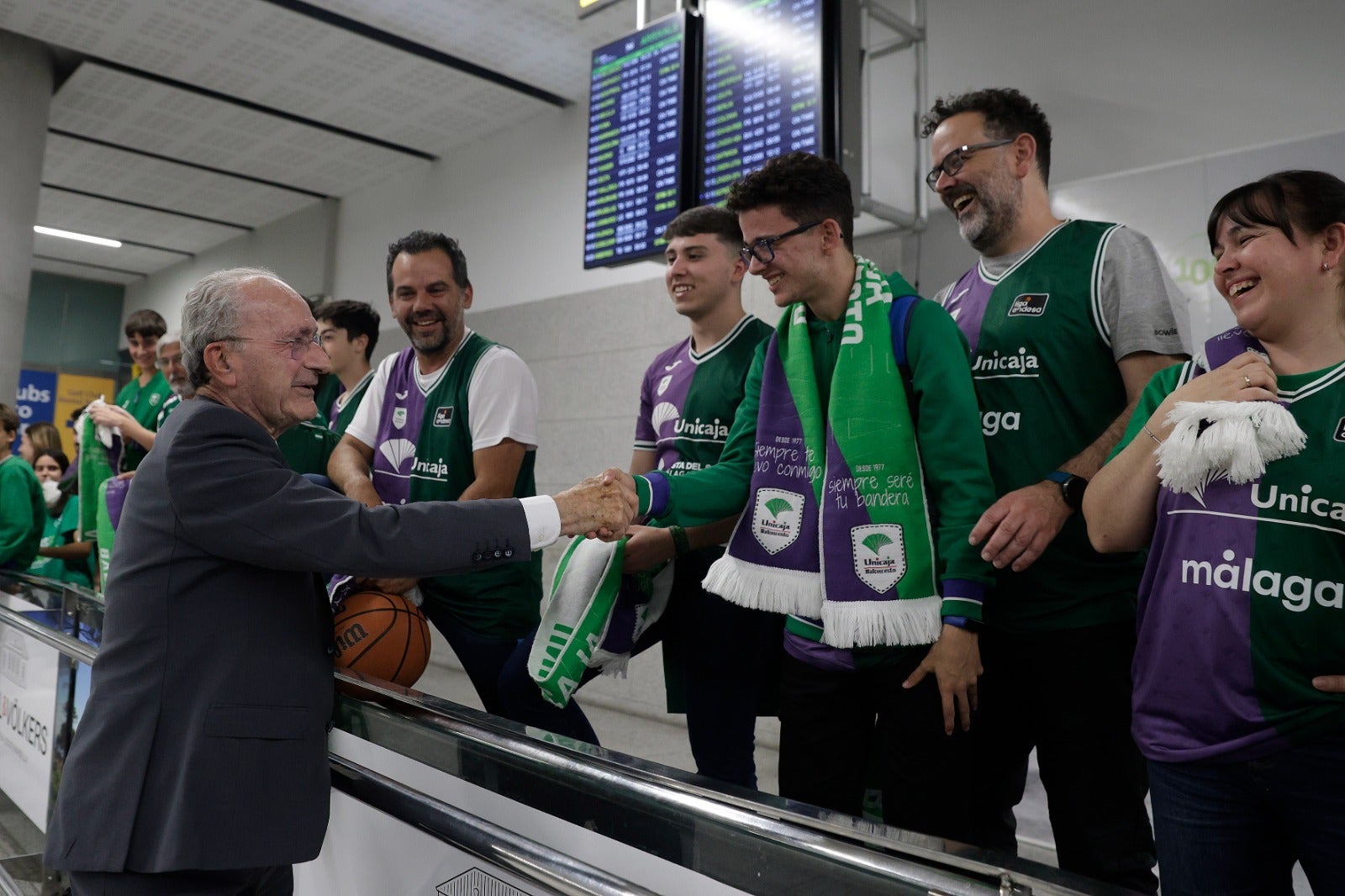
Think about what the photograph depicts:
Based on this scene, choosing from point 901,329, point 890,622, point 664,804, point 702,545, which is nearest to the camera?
point 664,804

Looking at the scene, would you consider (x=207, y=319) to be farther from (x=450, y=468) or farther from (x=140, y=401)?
(x=140, y=401)

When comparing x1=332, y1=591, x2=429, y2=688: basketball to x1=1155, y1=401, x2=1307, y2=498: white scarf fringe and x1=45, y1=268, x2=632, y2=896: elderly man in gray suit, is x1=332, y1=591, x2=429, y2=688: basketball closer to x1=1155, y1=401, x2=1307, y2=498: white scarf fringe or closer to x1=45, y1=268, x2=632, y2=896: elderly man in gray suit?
x1=45, y1=268, x2=632, y2=896: elderly man in gray suit

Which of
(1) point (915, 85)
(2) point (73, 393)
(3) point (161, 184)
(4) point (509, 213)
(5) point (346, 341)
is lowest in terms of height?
(5) point (346, 341)

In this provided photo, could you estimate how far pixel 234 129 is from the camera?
24.2 ft

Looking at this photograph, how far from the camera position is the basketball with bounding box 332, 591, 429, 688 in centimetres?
204

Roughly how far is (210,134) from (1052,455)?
754 cm

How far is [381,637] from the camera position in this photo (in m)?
2.07

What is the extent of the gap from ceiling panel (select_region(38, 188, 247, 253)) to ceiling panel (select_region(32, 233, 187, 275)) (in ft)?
1.60

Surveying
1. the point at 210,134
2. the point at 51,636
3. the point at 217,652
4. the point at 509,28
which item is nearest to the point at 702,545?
the point at 217,652

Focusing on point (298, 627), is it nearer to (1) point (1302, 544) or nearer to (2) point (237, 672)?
(2) point (237, 672)

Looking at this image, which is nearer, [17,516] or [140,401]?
[140,401]

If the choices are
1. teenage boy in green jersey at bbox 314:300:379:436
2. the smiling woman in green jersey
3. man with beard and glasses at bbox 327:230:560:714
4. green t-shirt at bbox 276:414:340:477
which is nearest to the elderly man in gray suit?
man with beard and glasses at bbox 327:230:560:714

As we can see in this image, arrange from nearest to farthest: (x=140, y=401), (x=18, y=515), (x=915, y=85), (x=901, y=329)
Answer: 1. (x=901, y=329)
2. (x=140, y=401)
3. (x=915, y=85)
4. (x=18, y=515)

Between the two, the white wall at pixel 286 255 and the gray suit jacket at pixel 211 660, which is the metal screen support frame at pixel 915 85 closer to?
the gray suit jacket at pixel 211 660
